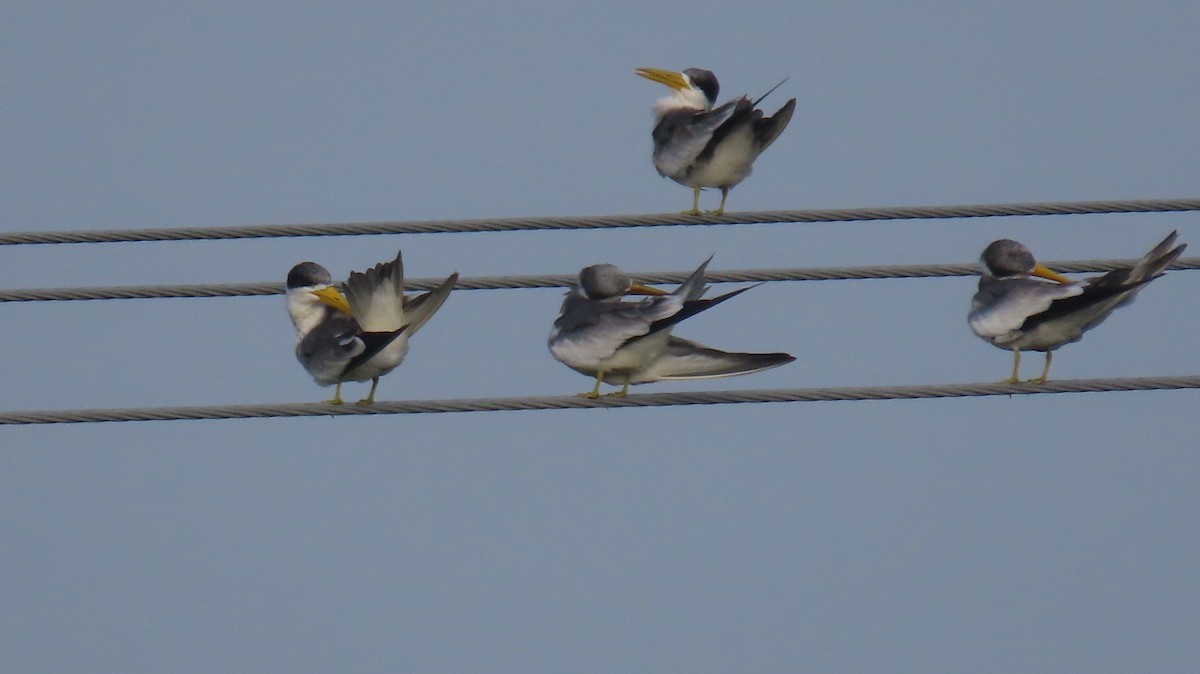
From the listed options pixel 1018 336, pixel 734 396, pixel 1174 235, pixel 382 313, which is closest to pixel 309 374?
pixel 382 313

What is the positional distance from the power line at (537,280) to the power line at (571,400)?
2.13 ft

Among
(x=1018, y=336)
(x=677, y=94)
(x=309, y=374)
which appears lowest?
(x=309, y=374)

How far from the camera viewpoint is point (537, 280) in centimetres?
1036

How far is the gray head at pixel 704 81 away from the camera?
50.5 feet

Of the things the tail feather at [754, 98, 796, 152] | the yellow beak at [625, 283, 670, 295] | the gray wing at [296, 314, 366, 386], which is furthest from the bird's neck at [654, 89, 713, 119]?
the gray wing at [296, 314, 366, 386]

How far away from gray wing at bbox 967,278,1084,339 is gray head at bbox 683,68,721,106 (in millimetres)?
4802

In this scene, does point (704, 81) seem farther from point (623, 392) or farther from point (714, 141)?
point (623, 392)

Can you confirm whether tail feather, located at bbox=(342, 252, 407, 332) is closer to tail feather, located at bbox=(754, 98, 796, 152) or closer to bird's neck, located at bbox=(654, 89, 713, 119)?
tail feather, located at bbox=(754, 98, 796, 152)

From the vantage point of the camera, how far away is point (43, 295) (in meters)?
9.94

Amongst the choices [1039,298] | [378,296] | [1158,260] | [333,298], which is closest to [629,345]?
A: [378,296]

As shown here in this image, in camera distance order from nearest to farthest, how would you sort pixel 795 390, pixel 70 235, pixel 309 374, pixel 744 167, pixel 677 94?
pixel 795 390 → pixel 70 235 → pixel 309 374 → pixel 744 167 → pixel 677 94

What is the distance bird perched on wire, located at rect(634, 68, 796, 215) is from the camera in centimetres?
1307

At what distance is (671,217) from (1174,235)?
2.76 meters

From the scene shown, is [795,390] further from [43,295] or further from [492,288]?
[43,295]
